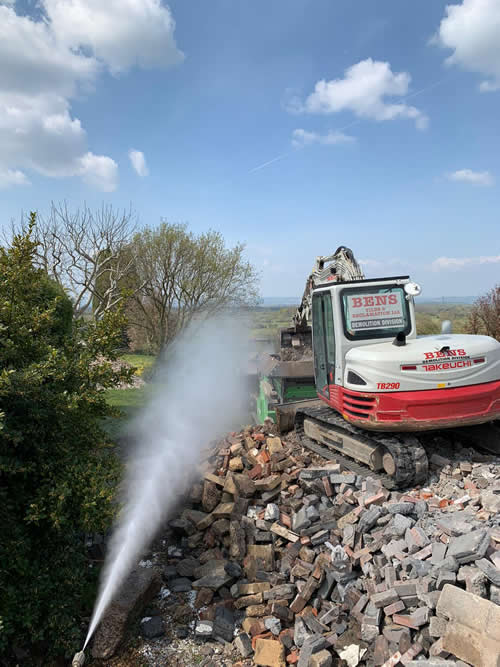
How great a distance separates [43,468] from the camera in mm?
5113

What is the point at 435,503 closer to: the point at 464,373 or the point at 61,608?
the point at 464,373

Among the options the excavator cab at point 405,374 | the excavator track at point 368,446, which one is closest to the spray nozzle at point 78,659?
the excavator track at point 368,446

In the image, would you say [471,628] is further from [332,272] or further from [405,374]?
[332,272]

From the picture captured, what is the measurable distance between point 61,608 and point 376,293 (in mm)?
6310

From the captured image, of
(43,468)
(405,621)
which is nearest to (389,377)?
(405,621)

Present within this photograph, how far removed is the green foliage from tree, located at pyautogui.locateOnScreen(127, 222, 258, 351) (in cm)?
1812

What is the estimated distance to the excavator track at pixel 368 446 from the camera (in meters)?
6.84

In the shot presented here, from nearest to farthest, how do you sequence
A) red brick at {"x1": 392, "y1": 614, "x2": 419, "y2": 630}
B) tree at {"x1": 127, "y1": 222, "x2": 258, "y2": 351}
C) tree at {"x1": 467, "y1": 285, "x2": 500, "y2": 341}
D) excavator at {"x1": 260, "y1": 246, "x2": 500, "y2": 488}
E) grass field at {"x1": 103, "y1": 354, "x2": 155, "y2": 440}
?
red brick at {"x1": 392, "y1": 614, "x2": 419, "y2": 630}, excavator at {"x1": 260, "y1": 246, "x2": 500, "y2": 488}, grass field at {"x1": 103, "y1": 354, "x2": 155, "y2": 440}, tree at {"x1": 467, "y1": 285, "x2": 500, "y2": 341}, tree at {"x1": 127, "y1": 222, "x2": 258, "y2": 351}

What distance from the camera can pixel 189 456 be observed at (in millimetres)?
10070

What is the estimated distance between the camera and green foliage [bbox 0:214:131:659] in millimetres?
Answer: 4812

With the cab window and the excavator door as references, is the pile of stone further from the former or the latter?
the cab window

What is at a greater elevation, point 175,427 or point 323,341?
point 323,341

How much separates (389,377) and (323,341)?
207cm

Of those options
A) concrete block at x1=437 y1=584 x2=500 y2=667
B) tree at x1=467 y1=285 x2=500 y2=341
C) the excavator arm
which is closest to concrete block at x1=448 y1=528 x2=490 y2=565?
concrete block at x1=437 y1=584 x2=500 y2=667
